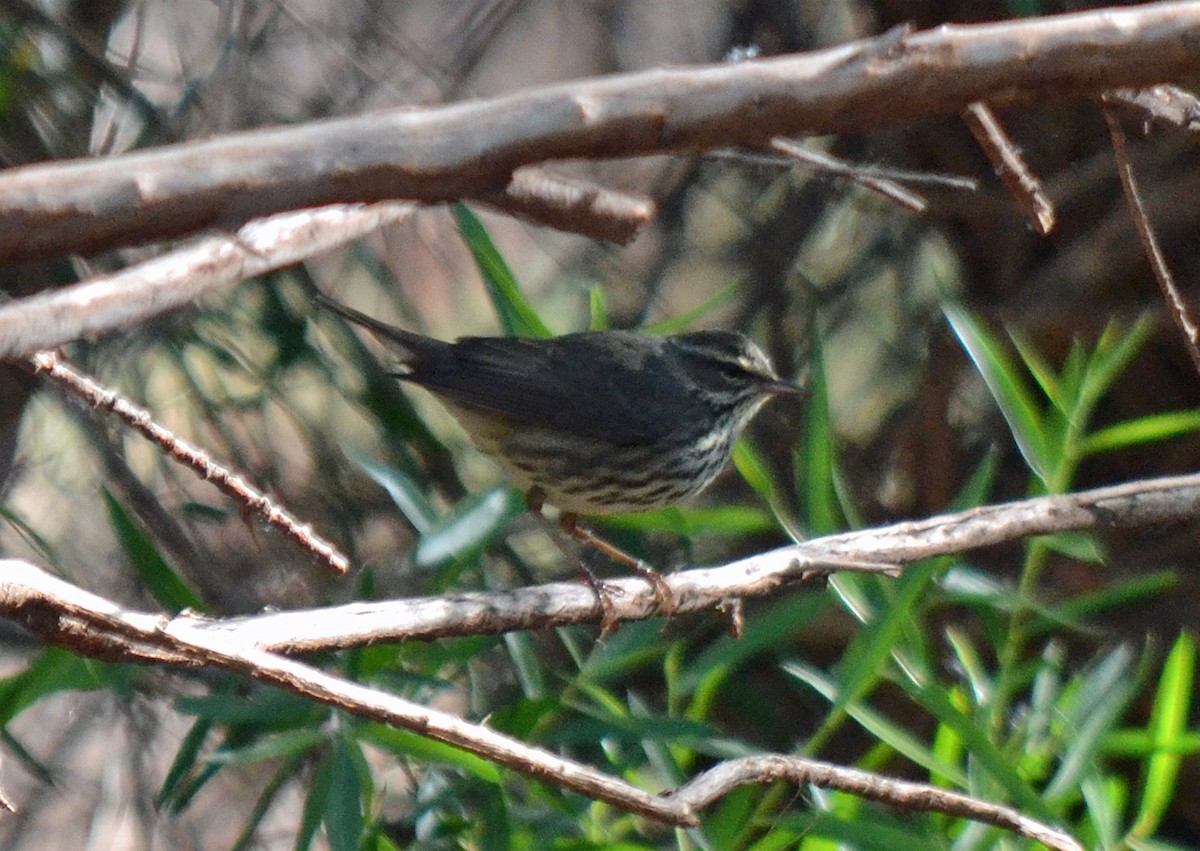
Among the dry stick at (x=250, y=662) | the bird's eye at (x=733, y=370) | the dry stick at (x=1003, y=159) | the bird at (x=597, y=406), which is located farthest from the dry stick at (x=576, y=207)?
the bird's eye at (x=733, y=370)

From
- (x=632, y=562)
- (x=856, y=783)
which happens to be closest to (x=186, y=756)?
(x=632, y=562)

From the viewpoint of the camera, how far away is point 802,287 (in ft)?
16.9

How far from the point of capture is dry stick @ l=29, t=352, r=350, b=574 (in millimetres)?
2293

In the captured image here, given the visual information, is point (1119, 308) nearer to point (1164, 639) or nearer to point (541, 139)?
point (1164, 639)

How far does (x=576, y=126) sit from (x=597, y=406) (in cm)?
279

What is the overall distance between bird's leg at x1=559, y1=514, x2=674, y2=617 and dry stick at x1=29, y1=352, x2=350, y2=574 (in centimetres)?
86

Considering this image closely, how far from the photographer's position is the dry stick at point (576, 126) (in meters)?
1.30

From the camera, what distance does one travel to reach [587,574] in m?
3.62

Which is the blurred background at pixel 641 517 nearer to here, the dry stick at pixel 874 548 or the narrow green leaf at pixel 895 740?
the narrow green leaf at pixel 895 740

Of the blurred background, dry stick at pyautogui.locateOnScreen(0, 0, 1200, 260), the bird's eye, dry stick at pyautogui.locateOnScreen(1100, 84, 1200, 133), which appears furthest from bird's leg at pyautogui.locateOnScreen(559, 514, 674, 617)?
dry stick at pyautogui.locateOnScreen(0, 0, 1200, 260)

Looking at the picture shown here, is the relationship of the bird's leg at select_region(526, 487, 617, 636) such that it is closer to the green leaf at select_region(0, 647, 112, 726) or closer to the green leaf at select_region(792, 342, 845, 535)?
the green leaf at select_region(792, 342, 845, 535)

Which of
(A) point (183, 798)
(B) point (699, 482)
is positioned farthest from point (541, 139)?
(B) point (699, 482)

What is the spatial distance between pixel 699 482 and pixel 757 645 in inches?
42.1

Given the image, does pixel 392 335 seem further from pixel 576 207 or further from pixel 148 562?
pixel 576 207
